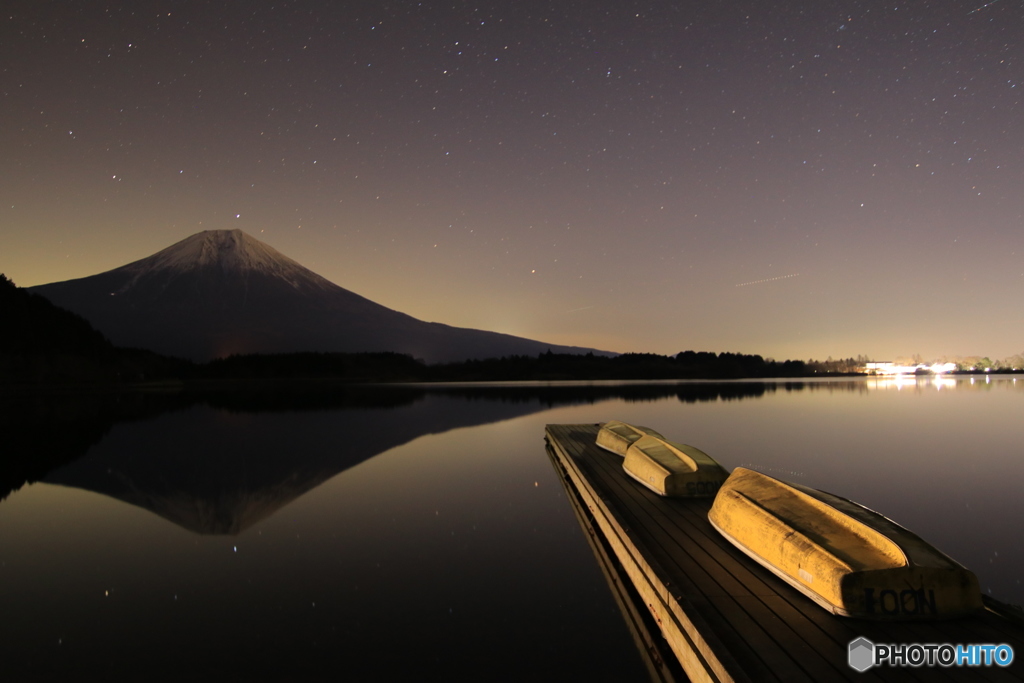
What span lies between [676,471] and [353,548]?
547 cm

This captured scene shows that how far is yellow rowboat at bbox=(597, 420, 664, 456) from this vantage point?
14975 millimetres

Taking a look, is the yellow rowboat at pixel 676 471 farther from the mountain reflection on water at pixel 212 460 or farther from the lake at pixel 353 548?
the mountain reflection on water at pixel 212 460

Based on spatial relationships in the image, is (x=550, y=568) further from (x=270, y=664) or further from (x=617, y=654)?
(x=270, y=664)

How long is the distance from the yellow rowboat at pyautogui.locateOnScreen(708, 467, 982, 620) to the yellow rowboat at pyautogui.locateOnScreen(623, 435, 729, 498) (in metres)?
3.04

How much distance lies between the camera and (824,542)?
5.49m

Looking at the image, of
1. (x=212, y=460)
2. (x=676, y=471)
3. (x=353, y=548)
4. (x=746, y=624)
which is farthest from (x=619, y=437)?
(x=212, y=460)

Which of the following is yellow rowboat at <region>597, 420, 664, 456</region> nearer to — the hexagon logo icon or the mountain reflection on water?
the mountain reflection on water

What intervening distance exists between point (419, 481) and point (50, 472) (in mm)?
10530

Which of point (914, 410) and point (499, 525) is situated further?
point (914, 410)

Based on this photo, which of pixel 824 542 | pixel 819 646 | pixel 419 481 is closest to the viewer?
pixel 819 646

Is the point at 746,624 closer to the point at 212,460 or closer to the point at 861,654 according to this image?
the point at 861,654

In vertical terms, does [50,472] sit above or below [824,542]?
below

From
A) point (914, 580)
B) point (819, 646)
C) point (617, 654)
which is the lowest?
point (617, 654)

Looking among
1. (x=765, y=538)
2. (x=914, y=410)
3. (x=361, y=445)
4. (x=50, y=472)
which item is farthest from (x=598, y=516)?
(x=914, y=410)
